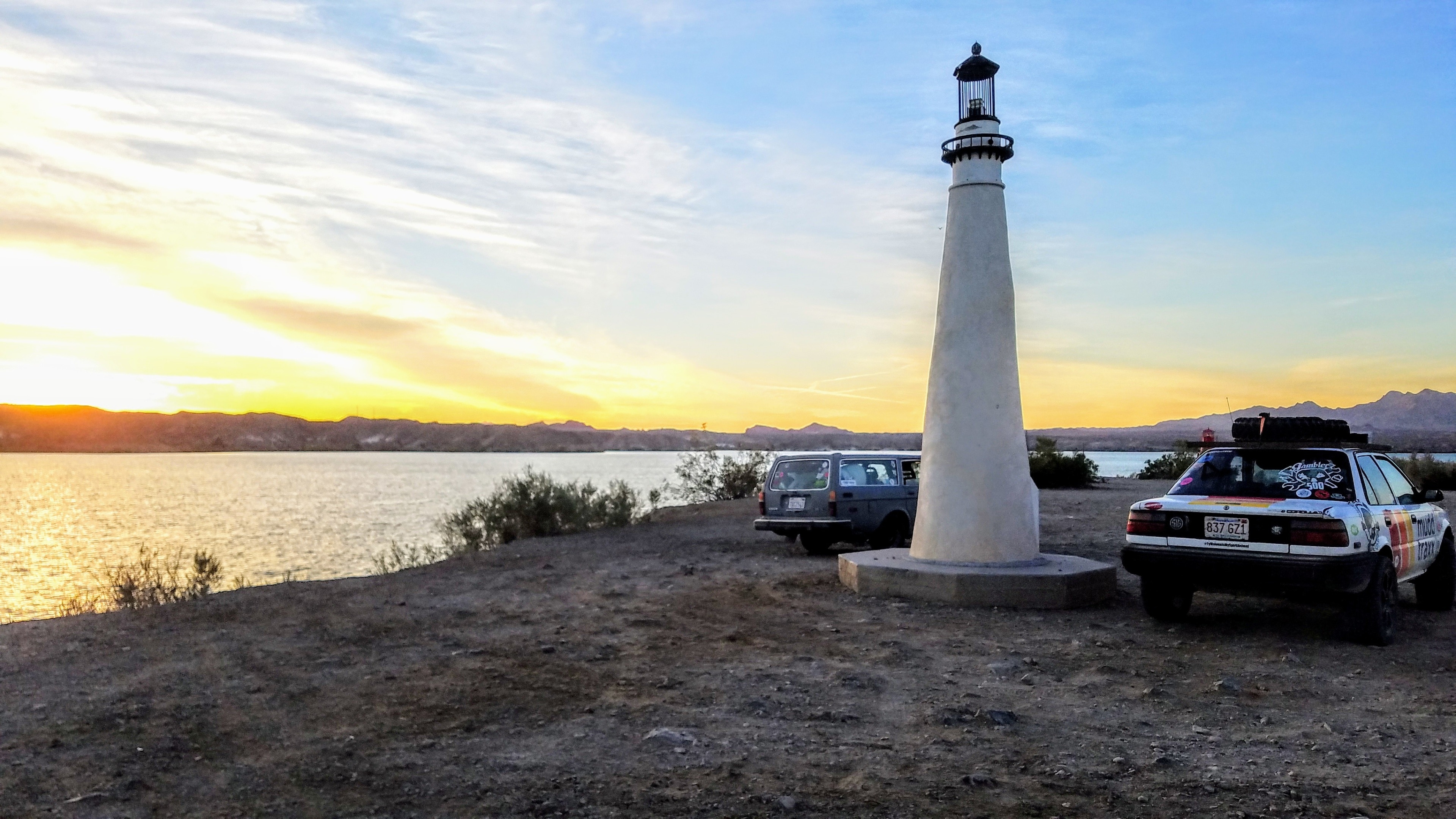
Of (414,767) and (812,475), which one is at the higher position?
(812,475)

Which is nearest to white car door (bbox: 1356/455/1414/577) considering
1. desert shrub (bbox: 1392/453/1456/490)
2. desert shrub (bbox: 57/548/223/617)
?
desert shrub (bbox: 57/548/223/617)

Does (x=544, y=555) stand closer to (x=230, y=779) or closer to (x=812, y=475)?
(x=812, y=475)

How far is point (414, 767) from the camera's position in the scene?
17.3 feet

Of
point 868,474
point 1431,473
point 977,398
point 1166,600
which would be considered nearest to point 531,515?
point 868,474

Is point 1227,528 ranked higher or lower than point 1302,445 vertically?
lower

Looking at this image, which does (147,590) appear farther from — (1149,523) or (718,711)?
(1149,523)

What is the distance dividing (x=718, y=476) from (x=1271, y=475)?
2466 cm

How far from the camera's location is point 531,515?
1970 centimetres

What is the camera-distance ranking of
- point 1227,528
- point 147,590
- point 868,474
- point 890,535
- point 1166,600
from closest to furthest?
point 1227,528
point 1166,600
point 147,590
point 868,474
point 890,535

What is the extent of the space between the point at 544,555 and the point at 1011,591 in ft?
25.6

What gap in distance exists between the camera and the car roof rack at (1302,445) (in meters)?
8.49

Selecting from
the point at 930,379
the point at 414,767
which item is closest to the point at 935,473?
the point at 930,379

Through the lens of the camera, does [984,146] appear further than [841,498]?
No

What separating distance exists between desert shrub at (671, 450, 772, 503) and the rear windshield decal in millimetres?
23344
